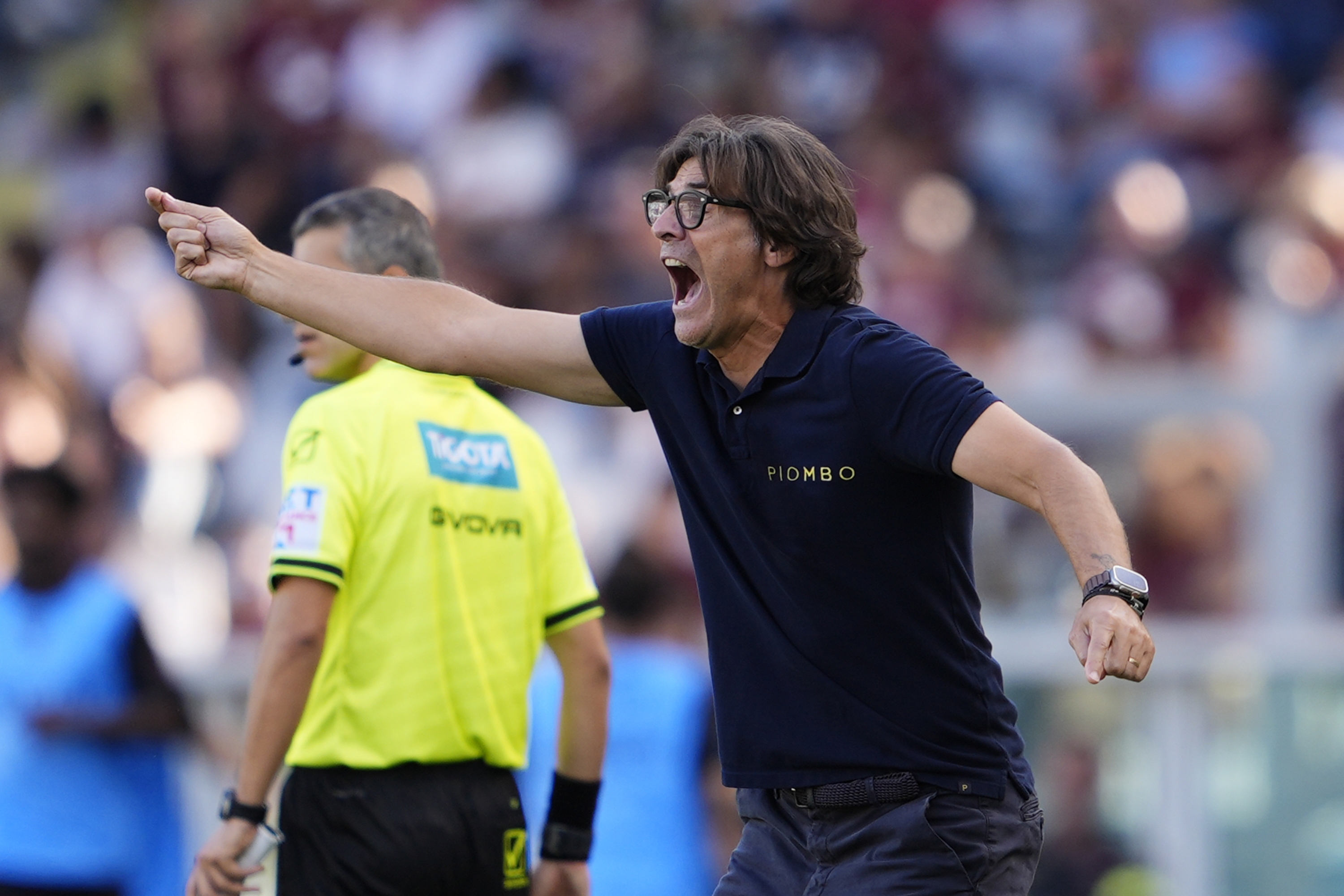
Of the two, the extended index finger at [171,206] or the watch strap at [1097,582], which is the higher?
the extended index finger at [171,206]

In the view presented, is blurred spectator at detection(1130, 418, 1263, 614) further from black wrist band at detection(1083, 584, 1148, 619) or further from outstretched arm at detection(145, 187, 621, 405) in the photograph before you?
black wrist band at detection(1083, 584, 1148, 619)

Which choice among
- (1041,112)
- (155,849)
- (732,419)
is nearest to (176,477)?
(155,849)

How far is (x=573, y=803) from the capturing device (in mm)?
4793

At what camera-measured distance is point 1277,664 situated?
7973 millimetres

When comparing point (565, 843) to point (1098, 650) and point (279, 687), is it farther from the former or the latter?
point (1098, 650)

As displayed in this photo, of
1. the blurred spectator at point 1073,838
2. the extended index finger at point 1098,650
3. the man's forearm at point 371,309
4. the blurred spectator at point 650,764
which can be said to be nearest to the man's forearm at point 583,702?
the man's forearm at point 371,309

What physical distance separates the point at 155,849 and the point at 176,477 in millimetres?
4919

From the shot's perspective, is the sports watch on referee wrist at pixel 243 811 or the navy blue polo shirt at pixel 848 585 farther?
the sports watch on referee wrist at pixel 243 811

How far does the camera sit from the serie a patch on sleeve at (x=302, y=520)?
429 cm

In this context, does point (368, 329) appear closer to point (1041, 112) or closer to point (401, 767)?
point (401, 767)

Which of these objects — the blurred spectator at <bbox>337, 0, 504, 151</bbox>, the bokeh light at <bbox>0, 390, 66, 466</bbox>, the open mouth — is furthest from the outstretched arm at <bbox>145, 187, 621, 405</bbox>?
the blurred spectator at <bbox>337, 0, 504, 151</bbox>

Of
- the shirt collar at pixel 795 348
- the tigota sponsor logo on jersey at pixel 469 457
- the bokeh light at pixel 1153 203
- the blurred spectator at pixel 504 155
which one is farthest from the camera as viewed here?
the blurred spectator at pixel 504 155

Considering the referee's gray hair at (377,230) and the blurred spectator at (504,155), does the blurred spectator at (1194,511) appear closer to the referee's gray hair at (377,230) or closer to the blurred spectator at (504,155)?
the blurred spectator at (504,155)

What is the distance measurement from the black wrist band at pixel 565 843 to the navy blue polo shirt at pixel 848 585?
1.19 metres
